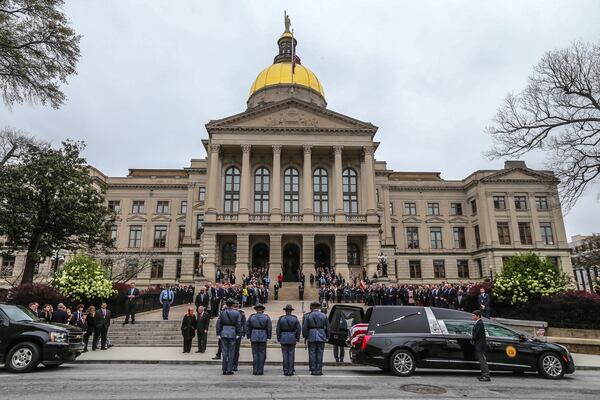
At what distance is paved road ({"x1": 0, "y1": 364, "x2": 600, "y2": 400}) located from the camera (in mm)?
7594

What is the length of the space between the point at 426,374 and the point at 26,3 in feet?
54.3

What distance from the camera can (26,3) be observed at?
44.8 ft

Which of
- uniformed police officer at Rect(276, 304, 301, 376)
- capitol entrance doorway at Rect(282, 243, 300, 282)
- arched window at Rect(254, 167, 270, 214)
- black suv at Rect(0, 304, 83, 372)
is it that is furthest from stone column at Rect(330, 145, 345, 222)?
black suv at Rect(0, 304, 83, 372)

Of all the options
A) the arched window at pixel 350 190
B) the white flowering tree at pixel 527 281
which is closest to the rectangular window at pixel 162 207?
the arched window at pixel 350 190

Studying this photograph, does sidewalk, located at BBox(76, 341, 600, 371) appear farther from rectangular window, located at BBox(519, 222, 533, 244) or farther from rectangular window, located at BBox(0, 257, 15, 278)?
rectangular window, located at BBox(519, 222, 533, 244)

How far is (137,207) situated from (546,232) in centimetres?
5399

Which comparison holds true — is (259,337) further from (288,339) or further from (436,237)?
(436,237)

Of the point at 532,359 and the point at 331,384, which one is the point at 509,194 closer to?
the point at 532,359

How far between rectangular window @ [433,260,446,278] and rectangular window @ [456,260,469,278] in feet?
6.67

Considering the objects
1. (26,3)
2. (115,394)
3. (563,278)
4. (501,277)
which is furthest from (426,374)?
(26,3)

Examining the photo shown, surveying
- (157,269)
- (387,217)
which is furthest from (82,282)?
(387,217)

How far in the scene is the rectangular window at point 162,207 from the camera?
55.1m

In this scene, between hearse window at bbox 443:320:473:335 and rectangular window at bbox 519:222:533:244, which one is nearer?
hearse window at bbox 443:320:473:335

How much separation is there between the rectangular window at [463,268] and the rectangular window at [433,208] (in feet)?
23.6
